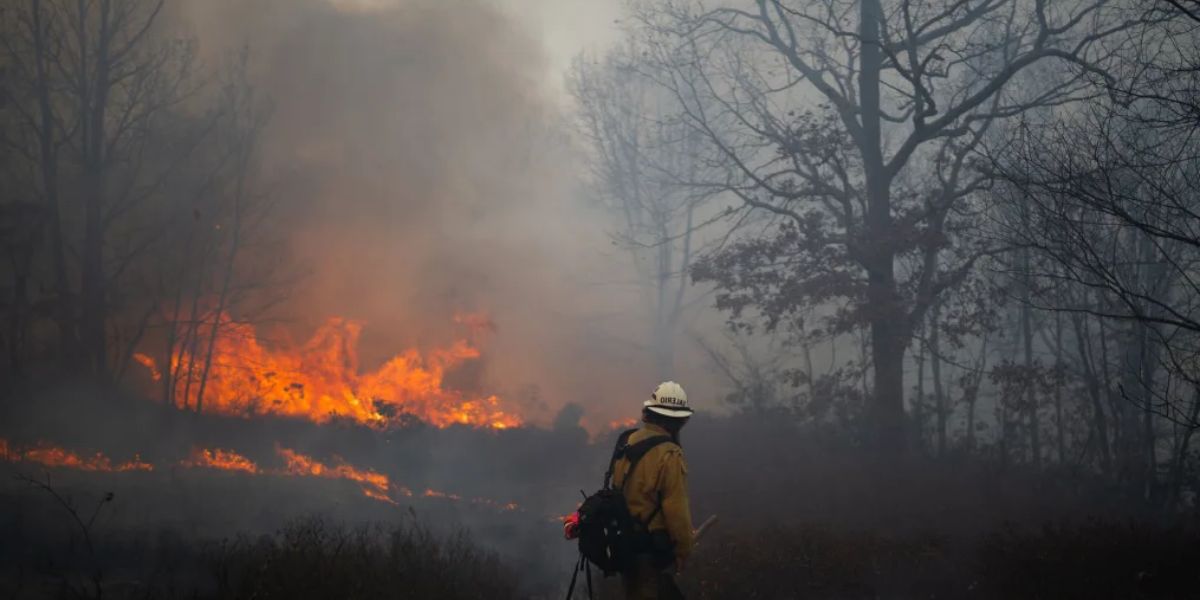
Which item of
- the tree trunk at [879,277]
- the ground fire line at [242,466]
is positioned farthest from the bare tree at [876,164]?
the ground fire line at [242,466]

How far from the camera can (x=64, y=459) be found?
13.6m

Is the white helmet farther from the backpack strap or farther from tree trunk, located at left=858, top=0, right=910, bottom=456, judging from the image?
tree trunk, located at left=858, top=0, right=910, bottom=456

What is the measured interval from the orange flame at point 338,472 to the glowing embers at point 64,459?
2433 mm

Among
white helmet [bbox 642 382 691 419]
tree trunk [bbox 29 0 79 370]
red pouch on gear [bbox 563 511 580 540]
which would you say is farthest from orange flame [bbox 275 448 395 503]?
white helmet [bbox 642 382 691 419]

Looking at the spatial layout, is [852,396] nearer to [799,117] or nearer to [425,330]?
[799,117]

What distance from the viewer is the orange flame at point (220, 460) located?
14.8 m

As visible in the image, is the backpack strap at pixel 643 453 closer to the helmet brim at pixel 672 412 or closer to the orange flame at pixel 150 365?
the helmet brim at pixel 672 412

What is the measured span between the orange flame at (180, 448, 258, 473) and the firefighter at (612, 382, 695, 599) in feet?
37.9

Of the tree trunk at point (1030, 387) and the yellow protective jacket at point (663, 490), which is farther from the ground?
the tree trunk at point (1030, 387)

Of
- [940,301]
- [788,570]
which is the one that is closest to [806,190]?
[940,301]

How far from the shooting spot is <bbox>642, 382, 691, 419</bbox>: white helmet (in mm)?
5348

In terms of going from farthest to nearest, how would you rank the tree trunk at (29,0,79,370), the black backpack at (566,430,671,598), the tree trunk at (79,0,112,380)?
the tree trunk at (79,0,112,380), the tree trunk at (29,0,79,370), the black backpack at (566,430,671,598)

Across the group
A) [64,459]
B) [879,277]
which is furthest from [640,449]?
[64,459]

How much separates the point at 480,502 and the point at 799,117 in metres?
9.18
